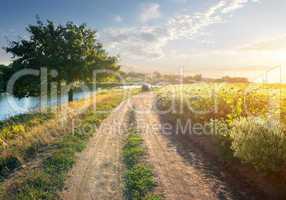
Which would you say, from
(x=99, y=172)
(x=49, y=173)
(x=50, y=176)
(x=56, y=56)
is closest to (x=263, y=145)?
(x=99, y=172)

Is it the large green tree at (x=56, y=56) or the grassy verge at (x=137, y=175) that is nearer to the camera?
the grassy verge at (x=137, y=175)

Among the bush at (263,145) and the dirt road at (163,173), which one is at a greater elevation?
the bush at (263,145)

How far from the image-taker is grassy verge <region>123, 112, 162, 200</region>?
11359mm

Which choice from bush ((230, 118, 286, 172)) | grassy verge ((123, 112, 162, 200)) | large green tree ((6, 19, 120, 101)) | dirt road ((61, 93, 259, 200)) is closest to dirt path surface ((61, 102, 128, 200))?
Answer: dirt road ((61, 93, 259, 200))

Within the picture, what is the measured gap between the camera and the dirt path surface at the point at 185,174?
1128 cm

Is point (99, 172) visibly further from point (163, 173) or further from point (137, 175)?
point (163, 173)

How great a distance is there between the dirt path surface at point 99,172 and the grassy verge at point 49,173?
1.42 ft

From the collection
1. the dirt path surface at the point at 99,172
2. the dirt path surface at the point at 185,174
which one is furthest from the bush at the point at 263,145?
the dirt path surface at the point at 99,172

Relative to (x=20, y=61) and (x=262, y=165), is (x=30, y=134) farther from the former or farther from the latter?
(x=20, y=61)

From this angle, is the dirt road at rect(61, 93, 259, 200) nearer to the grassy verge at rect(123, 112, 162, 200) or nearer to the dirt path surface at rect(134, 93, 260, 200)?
the dirt path surface at rect(134, 93, 260, 200)

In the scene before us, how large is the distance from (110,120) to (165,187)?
1759 centimetres

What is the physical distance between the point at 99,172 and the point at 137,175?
5.90 ft

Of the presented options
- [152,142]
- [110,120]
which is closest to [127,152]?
[152,142]

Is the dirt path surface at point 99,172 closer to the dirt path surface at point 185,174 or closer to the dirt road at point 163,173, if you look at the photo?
the dirt road at point 163,173
